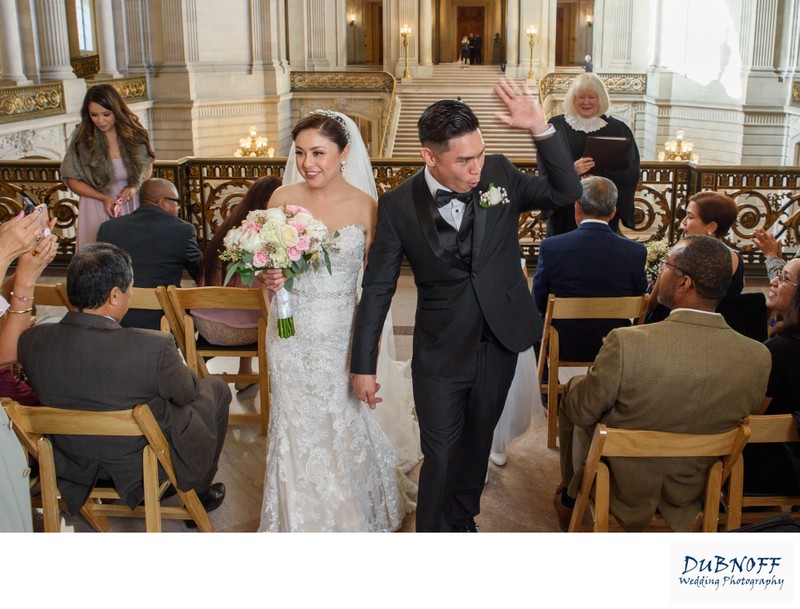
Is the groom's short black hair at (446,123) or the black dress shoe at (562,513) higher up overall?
the groom's short black hair at (446,123)

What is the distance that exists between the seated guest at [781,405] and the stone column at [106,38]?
20.8 metres

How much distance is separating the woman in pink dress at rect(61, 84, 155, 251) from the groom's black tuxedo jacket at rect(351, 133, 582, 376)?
10.6 ft

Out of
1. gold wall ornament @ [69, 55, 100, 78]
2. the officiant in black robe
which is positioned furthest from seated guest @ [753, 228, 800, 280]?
gold wall ornament @ [69, 55, 100, 78]

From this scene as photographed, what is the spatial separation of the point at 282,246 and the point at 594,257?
1.84 m

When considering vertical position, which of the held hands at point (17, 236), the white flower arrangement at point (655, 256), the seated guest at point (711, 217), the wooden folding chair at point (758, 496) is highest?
Result: the held hands at point (17, 236)

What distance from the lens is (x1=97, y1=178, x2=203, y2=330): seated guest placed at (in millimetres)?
4762

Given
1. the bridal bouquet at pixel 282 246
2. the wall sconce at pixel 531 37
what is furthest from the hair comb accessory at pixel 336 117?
the wall sconce at pixel 531 37

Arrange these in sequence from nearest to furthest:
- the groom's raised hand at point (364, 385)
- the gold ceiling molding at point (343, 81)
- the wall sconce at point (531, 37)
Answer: the groom's raised hand at point (364, 385), the gold ceiling molding at point (343, 81), the wall sconce at point (531, 37)

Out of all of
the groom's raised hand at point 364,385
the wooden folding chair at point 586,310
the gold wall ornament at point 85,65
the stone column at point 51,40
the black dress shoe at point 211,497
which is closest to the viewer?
the groom's raised hand at point 364,385

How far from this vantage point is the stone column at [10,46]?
672 inches

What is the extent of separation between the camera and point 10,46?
56.3ft

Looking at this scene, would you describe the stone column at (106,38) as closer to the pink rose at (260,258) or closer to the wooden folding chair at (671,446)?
the pink rose at (260,258)

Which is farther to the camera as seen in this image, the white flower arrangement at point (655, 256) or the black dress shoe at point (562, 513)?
the white flower arrangement at point (655, 256)

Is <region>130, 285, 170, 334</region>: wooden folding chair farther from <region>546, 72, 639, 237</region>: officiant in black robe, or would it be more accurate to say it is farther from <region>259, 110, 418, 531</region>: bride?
<region>546, 72, 639, 237</region>: officiant in black robe
